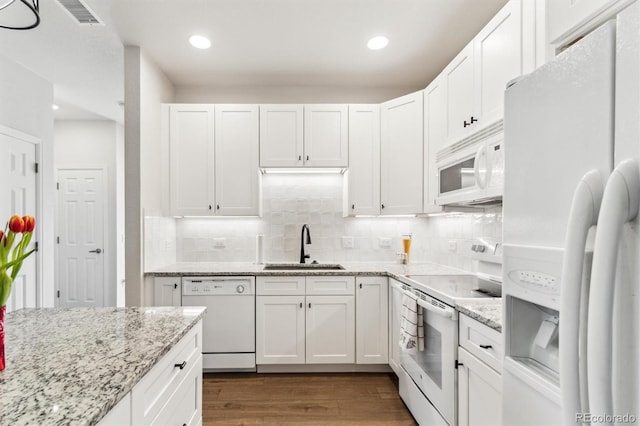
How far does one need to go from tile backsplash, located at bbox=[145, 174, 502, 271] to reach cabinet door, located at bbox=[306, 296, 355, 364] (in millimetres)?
671

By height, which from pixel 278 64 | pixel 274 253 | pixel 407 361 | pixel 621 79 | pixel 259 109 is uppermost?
pixel 278 64

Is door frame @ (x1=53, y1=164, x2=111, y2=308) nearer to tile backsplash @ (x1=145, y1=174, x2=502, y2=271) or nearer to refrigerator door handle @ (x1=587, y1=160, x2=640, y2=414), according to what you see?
tile backsplash @ (x1=145, y1=174, x2=502, y2=271)

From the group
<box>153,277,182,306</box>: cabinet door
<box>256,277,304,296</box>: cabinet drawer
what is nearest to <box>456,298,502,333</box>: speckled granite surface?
<box>256,277,304,296</box>: cabinet drawer

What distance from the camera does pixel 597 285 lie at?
62 centimetres

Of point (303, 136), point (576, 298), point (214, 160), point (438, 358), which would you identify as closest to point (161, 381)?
point (576, 298)

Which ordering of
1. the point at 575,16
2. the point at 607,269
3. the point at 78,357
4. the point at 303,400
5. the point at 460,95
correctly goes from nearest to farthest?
1. the point at 607,269
2. the point at 575,16
3. the point at 78,357
4. the point at 460,95
5. the point at 303,400

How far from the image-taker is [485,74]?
196 cm


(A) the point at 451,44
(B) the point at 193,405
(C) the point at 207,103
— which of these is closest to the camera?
(B) the point at 193,405

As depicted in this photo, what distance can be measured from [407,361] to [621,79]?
222 centimetres

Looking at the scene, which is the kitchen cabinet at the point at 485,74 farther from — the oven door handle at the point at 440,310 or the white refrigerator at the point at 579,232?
the oven door handle at the point at 440,310

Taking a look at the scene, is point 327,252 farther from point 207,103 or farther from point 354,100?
point 207,103

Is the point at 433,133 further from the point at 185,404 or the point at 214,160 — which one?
the point at 185,404

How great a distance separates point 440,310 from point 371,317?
126 centimetres

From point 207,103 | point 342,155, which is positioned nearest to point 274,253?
point 342,155
